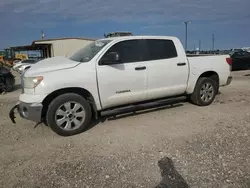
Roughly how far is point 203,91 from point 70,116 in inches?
146

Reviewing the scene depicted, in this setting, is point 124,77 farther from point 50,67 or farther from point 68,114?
point 50,67

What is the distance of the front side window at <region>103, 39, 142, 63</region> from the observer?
17.0ft

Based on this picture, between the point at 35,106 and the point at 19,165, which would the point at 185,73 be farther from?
the point at 19,165

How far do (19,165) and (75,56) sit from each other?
2750 millimetres

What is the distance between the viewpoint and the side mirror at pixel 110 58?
4781 mm

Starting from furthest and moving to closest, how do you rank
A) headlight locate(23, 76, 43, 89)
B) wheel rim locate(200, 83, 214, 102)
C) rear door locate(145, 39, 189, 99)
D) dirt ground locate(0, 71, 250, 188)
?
wheel rim locate(200, 83, 214, 102)
rear door locate(145, 39, 189, 99)
headlight locate(23, 76, 43, 89)
dirt ground locate(0, 71, 250, 188)

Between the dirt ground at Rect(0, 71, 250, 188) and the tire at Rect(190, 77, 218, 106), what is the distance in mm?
717

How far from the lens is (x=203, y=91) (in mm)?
6508

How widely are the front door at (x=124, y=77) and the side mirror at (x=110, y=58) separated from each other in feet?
0.27

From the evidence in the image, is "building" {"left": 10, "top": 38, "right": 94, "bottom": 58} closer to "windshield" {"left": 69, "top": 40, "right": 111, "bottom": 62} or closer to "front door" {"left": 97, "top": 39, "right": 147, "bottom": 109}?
"windshield" {"left": 69, "top": 40, "right": 111, "bottom": 62}

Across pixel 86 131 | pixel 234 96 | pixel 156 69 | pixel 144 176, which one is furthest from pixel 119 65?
pixel 234 96

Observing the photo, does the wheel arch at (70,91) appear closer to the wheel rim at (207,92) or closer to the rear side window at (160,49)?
the rear side window at (160,49)

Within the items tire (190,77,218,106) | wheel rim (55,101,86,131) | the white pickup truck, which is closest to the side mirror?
the white pickup truck

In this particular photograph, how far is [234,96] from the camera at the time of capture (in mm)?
8008
